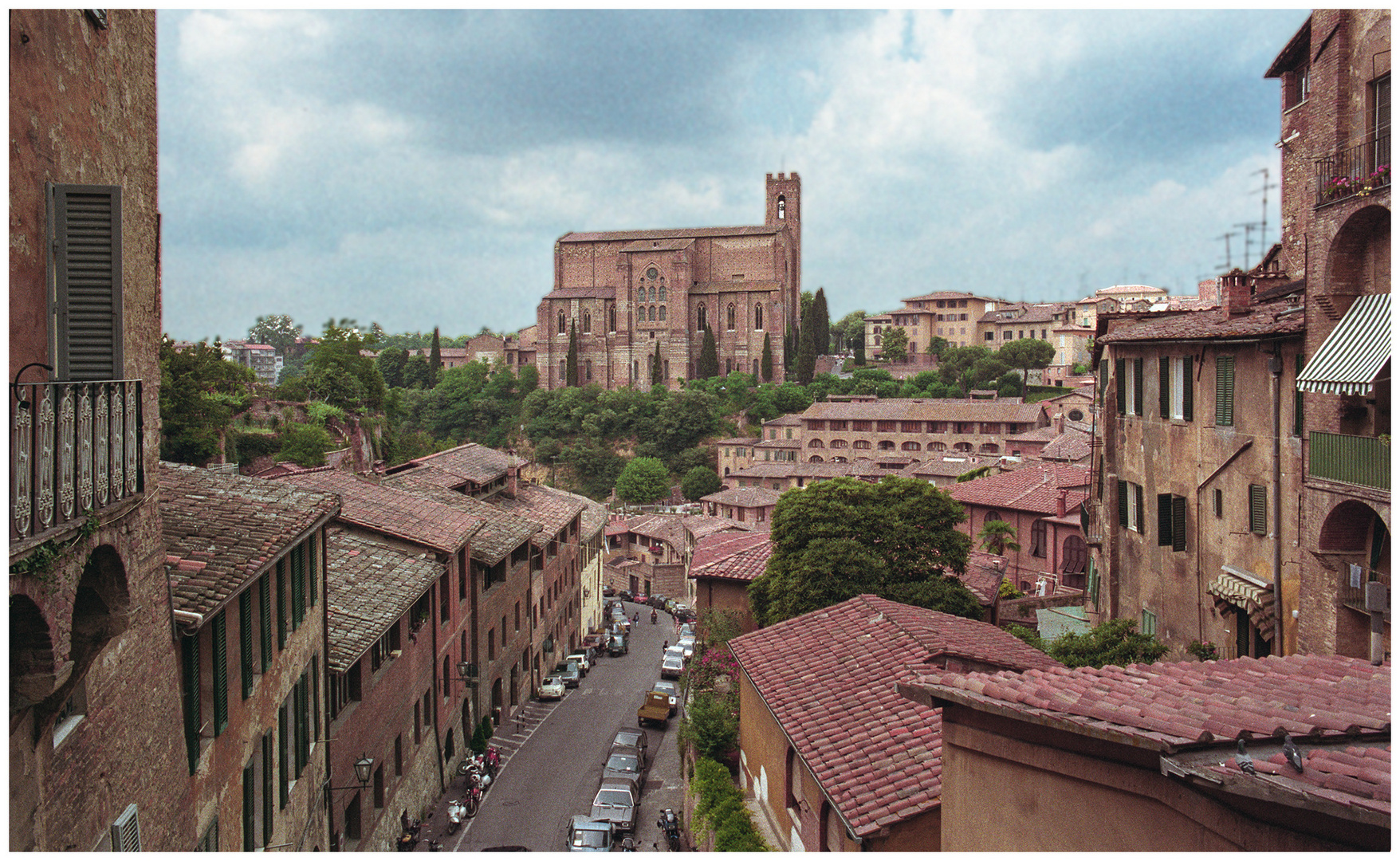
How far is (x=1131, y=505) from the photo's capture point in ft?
65.9

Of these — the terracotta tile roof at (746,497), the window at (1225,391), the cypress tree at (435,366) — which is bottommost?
the terracotta tile roof at (746,497)

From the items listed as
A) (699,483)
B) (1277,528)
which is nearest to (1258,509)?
(1277,528)

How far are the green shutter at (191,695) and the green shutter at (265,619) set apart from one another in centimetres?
196

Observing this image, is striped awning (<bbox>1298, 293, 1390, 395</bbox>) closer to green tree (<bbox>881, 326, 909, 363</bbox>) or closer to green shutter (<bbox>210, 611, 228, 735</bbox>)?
green shutter (<bbox>210, 611, 228, 735</bbox>)

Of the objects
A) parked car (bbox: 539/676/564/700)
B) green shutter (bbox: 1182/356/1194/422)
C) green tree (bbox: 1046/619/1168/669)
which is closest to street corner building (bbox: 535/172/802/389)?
parked car (bbox: 539/676/564/700)

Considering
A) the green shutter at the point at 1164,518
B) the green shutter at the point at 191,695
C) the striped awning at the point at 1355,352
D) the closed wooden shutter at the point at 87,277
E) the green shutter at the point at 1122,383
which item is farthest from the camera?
the green shutter at the point at 1122,383

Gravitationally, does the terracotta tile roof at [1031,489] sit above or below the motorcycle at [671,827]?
above

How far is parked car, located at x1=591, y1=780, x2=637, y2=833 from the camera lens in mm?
20750

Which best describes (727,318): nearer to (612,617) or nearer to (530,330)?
(530,330)

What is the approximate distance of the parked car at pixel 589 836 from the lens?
19.3 meters

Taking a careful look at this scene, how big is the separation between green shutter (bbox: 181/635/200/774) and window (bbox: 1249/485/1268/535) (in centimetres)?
1470

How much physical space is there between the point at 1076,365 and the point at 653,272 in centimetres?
4436

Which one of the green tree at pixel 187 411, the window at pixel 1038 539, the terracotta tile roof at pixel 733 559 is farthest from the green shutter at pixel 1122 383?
the green tree at pixel 187 411

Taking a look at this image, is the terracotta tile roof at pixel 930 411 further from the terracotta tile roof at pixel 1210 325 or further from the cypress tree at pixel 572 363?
the terracotta tile roof at pixel 1210 325
